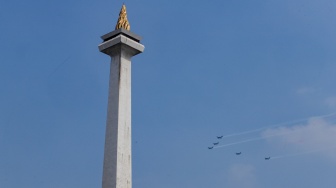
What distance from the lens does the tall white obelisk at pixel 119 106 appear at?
18000 millimetres

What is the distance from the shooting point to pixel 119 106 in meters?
18.8

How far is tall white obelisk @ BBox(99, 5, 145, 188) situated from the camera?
1800cm

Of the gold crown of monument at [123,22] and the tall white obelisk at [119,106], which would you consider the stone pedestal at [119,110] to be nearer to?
the tall white obelisk at [119,106]

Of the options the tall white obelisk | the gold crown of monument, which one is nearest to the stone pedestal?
the tall white obelisk

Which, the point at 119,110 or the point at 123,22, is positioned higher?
the point at 123,22

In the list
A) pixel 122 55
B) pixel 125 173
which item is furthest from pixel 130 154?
pixel 122 55

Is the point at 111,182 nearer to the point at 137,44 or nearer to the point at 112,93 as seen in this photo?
the point at 112,93

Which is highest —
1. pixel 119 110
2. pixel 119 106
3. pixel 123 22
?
pixel 123 22

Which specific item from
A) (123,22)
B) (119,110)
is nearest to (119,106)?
(119,110)

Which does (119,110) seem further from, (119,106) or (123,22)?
(123,22)

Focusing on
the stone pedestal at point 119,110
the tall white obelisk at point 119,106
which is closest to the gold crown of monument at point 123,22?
the tall white obelisk at point 119,106

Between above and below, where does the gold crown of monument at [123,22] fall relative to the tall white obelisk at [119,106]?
above

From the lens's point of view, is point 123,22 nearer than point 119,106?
No

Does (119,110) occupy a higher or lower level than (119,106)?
lower
